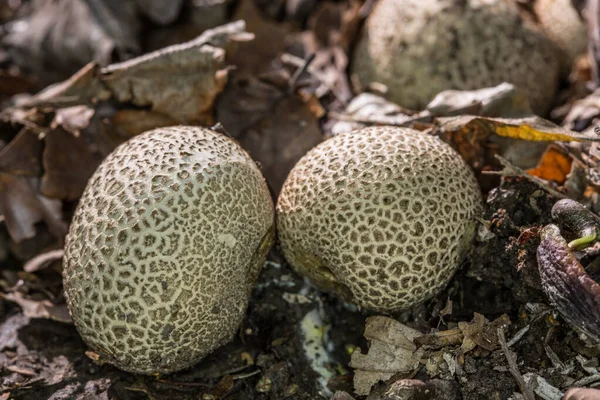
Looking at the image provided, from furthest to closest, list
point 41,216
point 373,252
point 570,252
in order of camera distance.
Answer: point 41,216, point 373,252, point 570,252

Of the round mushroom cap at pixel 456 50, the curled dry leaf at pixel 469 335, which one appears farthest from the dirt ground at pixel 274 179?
the round mushroom cap at pixel 456 50

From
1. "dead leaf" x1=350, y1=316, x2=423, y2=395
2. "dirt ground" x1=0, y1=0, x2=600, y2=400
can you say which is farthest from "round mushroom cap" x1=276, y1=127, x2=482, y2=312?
"dirt ground" x1=0, y1=0, x2=600, y2=400

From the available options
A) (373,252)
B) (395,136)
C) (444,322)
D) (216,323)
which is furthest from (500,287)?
(216,323)

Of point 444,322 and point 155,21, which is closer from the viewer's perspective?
point 444,322

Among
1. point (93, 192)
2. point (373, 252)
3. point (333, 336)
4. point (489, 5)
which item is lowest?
point (333, 336)

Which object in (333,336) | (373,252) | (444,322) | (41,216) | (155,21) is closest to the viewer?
(373,252)

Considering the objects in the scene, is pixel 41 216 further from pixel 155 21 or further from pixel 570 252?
pixel 570 252

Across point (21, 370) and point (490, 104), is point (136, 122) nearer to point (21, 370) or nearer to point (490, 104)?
point (21, 370)

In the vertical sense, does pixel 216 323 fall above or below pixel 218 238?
below
